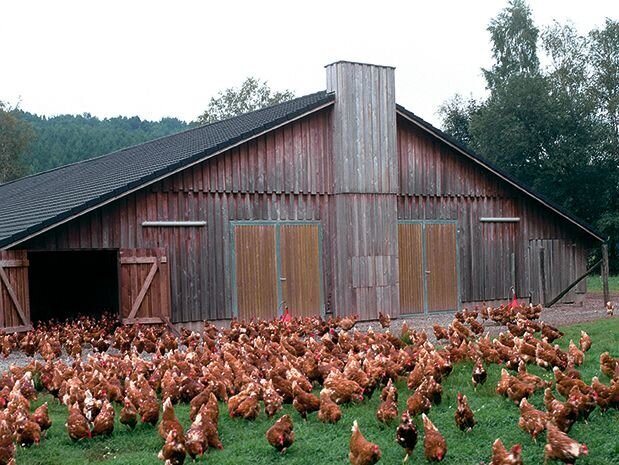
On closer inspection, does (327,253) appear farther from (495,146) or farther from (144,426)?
(495,146)

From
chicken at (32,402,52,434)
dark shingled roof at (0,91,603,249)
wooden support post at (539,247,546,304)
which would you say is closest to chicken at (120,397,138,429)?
chicken at (32,402,52,434)

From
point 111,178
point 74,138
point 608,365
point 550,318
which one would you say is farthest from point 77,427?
point 74,138

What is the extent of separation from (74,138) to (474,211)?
6137cm

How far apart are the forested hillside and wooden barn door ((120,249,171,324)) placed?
49.9 metres

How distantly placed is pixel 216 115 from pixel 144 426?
53.7m

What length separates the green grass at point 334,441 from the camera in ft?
24.7

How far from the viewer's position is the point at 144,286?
17.2 m

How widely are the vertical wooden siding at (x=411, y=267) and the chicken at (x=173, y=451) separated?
14.6 metres

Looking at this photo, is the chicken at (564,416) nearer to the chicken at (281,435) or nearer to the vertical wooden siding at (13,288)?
the chicken at (281,435)

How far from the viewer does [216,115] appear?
6119 cm

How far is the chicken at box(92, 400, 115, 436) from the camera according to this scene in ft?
27.4

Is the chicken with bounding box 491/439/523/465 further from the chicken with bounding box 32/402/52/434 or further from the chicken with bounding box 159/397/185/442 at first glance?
the chicken with bounding box 32/402/52/434

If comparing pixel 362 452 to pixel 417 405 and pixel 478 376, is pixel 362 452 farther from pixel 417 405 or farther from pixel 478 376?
pixel 478 376

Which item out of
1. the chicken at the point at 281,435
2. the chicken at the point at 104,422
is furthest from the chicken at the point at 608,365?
the chicken at the point at 104,422
